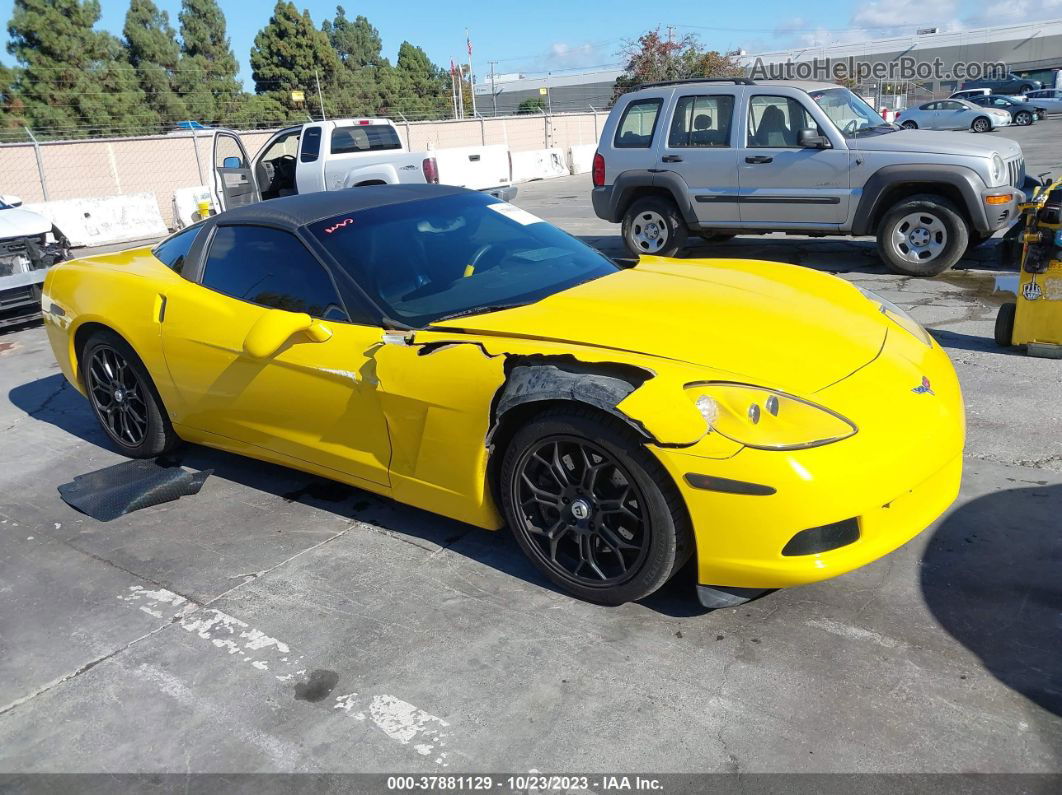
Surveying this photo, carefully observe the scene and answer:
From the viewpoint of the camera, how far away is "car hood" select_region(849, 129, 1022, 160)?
792 cm

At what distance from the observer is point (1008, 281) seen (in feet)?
23.5

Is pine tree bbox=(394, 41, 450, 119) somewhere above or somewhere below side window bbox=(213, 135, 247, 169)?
above

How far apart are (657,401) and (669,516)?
378mm

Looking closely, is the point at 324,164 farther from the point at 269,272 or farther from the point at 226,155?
the point at 269,272

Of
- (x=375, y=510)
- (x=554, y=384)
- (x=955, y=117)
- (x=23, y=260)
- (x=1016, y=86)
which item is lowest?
(x=375, y=510)

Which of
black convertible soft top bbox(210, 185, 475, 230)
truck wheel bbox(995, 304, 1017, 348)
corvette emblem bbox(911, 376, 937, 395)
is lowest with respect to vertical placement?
truck wheel bbox(995, 304, 1017, 348)

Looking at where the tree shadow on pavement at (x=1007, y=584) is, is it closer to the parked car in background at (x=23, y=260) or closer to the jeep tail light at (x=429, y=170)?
the parked car in background at (x=23, y=260)

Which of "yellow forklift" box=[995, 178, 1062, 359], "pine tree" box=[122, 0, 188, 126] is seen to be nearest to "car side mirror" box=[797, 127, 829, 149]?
"yellow forklift" box=[995, 178, 1062, 359]

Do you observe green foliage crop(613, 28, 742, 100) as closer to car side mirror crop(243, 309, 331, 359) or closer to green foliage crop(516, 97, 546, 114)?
green foliage crop(516, 97, 546, 114)

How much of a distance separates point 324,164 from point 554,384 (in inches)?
423

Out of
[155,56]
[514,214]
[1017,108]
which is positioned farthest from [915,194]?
[155,56]

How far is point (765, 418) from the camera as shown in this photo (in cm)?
266

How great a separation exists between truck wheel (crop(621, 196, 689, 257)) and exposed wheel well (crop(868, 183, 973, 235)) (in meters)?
2.04

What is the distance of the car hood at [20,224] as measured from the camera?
8344mm
